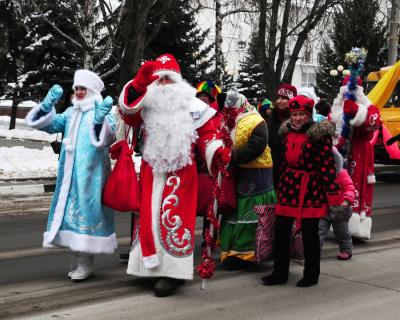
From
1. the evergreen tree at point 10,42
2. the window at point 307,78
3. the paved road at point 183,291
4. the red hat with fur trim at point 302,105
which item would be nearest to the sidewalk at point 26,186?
the paved road at point 183,291

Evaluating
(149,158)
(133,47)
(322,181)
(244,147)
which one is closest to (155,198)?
(149,158)

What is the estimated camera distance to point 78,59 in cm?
2480

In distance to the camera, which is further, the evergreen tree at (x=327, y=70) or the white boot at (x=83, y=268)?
the evergreen tree at (x=327, y=70)

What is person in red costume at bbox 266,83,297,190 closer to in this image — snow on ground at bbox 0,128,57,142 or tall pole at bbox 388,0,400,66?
tall pole at bbox 388,0,400,66

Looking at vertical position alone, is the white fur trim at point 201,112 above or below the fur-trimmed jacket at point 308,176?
above

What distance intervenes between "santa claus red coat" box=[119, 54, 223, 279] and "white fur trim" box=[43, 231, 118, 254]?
0.29m

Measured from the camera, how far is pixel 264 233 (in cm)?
557

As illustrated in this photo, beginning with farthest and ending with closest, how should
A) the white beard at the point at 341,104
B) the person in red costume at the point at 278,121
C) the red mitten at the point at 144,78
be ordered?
the white beard at the point at 341,104 → the person in red costume at the point at 278,121 → the red mitten at the point at 144,78

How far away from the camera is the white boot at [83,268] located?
535cm

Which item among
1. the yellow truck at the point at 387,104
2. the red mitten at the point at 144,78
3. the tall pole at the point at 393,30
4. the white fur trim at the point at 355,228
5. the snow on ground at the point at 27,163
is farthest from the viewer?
the tall pole at the point at 393,30

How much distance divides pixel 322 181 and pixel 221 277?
1271 mm

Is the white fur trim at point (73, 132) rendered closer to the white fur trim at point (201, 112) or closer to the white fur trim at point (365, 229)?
the white fur trim at point (201, 112)

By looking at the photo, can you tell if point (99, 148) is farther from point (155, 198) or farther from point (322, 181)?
point (322, 181)

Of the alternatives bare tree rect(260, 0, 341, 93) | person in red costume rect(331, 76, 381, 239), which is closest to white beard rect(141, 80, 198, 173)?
person in red costume rect(331, 76, 381, 239)
